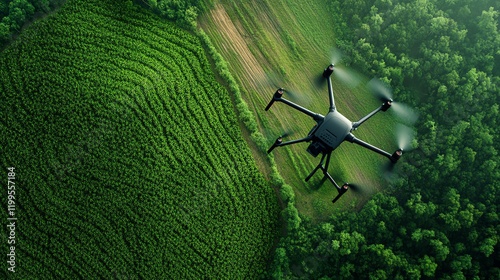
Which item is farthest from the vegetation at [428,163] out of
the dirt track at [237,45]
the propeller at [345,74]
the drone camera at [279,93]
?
the drone camera at [279,93]

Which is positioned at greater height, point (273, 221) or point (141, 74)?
point (141, 74)

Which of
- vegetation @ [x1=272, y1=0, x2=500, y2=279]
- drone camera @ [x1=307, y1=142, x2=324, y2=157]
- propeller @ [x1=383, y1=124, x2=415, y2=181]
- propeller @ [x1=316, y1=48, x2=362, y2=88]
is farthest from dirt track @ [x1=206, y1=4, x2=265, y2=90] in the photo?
propeller @ [x1=383, y1=124, x2=415, y2=181]

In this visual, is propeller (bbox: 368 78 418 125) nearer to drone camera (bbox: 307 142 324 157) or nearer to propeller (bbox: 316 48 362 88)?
propeller (bbox: 316 48 362 88)

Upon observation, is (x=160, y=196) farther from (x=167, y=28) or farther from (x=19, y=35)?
(x=19, y=35)

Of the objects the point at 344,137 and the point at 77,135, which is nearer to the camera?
the point at 344,137

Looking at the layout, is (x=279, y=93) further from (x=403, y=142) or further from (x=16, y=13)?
(x=16, y=13)

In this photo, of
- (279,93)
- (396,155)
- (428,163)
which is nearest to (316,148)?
(279,93)

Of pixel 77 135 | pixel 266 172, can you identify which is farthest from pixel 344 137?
pixel 77 135
